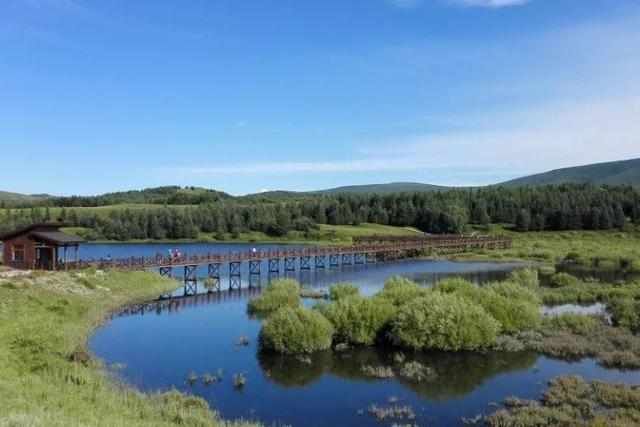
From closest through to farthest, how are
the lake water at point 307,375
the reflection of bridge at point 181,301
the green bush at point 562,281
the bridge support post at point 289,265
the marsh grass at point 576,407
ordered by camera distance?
1. the marsh grass at point 576,407
2. the lake water at point 307,375
3. the reflection of bridge at point 181,301
4. the green bush at point 562,281
5. the bridge support post at point 289,265

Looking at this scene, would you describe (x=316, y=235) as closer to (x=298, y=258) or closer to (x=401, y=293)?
(x=298, y=258)

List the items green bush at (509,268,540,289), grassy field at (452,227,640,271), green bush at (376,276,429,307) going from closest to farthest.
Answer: green bush at (376,276,429,307), green bush at (509,268,540,289), grassy field at (452,227,640,271)

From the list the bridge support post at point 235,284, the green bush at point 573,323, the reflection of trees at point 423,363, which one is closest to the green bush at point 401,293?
the reflection of trees at point 423,363

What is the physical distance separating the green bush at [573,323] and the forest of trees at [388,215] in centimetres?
10629

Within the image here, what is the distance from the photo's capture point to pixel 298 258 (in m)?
95.7

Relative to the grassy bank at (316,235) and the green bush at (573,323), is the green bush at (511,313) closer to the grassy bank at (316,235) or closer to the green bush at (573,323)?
the green bush at (573,323)

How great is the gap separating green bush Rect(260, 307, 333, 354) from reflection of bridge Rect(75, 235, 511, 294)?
983 inches

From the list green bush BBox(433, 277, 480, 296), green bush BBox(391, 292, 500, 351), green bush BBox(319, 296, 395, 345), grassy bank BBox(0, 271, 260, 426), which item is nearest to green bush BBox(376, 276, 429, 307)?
green bush BBox(319, 296, 395, 345)

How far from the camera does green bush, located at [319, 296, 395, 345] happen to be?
100ft

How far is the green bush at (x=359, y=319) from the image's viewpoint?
30594mm

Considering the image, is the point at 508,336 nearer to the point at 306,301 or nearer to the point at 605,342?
the point at 605,342

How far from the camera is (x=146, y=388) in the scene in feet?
74.7

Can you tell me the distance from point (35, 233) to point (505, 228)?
118 metres

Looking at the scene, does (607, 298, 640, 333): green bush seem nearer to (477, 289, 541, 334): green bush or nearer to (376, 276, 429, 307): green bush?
(477, 289, 541, 334): green bush
